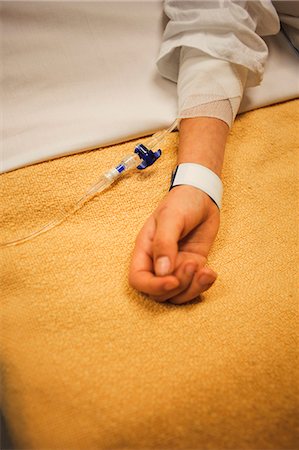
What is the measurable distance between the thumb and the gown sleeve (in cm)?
30

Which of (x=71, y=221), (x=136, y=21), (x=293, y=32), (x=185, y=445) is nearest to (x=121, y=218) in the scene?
(x=71, y=221)

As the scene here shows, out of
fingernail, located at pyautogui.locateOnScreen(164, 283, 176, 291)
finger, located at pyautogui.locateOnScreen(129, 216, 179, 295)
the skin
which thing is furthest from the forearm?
fingernail, located at pyautogui.locateOnScreen(164, 283, 176, 291)

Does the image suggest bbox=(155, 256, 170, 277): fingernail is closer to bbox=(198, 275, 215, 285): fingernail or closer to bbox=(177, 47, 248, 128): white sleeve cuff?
bbox=(198, 275, 215, 285): fingernail

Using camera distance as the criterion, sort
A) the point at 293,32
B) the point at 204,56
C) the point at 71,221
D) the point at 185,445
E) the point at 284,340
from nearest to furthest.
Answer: the point at 185,445
the point at 284,340
the point at 71,221
the point at 204,56
the point at 293,32

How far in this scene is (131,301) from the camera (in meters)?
0.59

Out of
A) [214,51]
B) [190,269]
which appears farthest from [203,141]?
[190,269]

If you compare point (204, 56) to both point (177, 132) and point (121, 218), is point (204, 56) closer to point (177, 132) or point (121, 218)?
point (177, 132)

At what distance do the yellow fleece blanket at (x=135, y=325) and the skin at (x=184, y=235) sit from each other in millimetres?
35

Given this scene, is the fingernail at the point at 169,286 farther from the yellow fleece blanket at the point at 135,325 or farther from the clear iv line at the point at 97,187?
the clear iv line at the point at 97,187

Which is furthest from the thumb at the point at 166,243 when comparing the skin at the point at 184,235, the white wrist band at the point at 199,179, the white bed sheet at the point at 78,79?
the white bed sheet at the point at 78,79

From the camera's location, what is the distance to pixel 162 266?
56 cm

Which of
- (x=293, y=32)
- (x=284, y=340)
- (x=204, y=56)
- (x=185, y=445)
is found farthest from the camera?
(x=293, y=32)

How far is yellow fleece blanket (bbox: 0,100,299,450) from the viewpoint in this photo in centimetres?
48

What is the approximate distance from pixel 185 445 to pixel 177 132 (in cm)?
61
